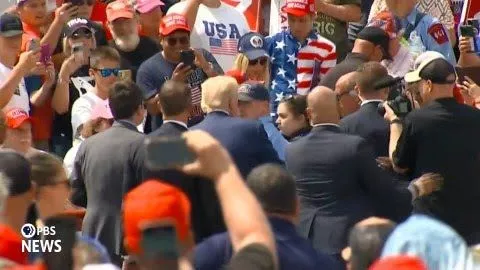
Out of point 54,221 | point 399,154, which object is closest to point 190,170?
point 54,221

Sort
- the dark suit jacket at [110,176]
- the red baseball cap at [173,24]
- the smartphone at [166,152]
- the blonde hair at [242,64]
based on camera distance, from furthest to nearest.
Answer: the blonde hair at [242,64] → the red baseball cap at [173,24] → the dark suit jacket at [110,176] → the smartphone at [166,152]

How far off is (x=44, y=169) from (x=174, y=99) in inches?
76.2

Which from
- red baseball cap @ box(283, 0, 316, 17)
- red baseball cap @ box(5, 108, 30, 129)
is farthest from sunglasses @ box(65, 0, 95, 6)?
red baseball cap @ box(5, 108, 30, 129)

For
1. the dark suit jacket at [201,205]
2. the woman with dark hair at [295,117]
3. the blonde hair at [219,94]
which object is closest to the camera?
the dark suit jacket at [201,205]

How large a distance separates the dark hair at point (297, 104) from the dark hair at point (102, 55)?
1512 millimetres

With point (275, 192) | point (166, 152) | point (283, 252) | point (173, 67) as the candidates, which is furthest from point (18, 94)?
point (166, 152)

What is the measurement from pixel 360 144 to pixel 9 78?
3.01 meters

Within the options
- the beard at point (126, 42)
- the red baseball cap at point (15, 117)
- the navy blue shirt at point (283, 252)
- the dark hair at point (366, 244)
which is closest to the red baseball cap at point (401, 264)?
the dark hair at point (366, 244)

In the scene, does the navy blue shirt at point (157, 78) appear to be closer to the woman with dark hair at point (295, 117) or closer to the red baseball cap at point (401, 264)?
the woman with dark hair at point (295, 117)

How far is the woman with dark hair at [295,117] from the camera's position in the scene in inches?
370

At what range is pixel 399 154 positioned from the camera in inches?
339

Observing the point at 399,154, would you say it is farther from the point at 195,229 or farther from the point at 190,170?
the point at 190,170

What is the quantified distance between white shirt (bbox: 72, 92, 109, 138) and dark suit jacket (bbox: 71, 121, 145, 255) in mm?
1501

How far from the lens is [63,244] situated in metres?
5.07
